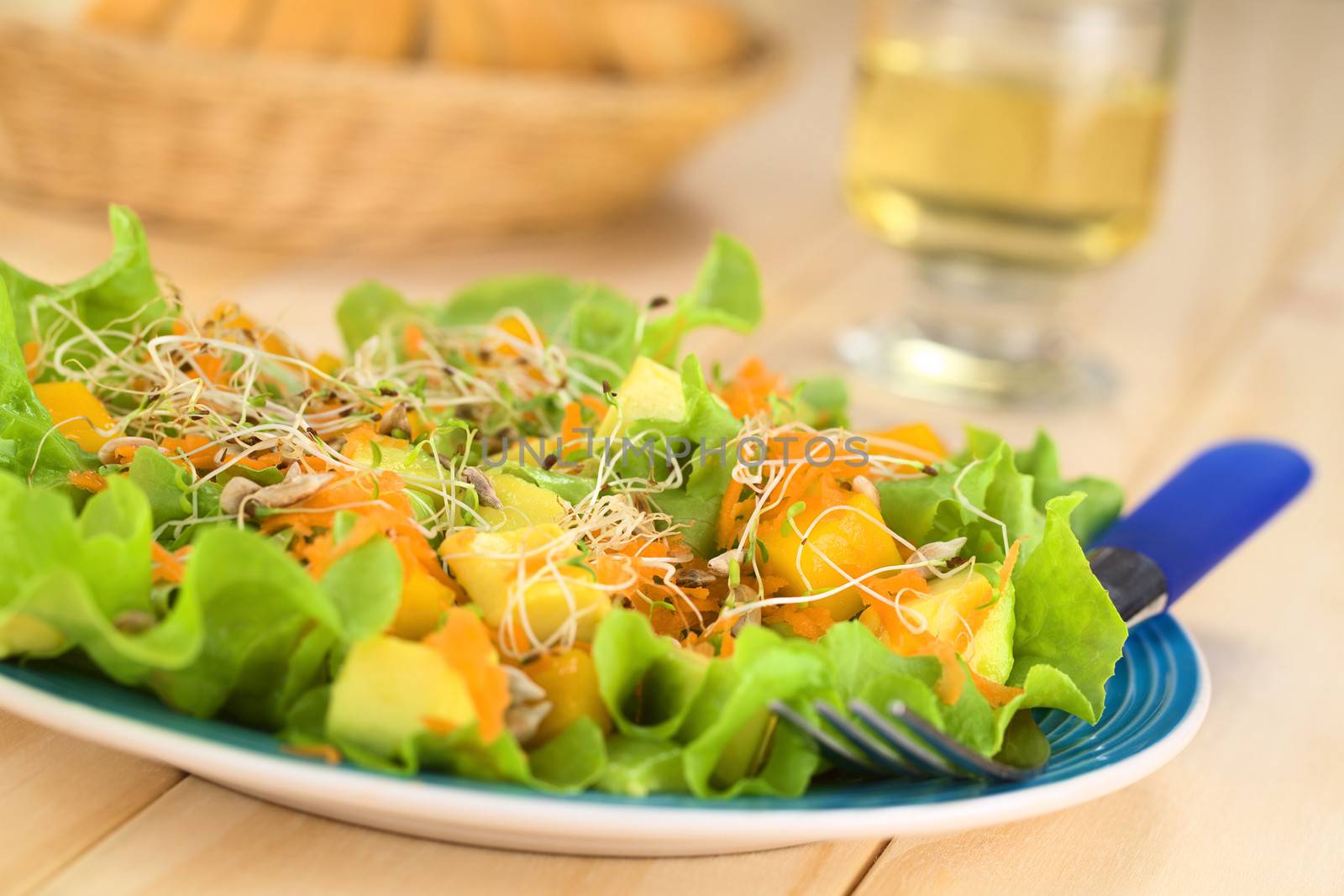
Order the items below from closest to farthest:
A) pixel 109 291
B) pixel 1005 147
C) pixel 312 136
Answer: pixel 109 291 → pixel 1005 147 → pixel 312 136

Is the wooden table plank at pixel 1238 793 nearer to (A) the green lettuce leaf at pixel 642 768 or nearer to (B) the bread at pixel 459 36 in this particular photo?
(A) the green lettuce leaf at pixel 642 768

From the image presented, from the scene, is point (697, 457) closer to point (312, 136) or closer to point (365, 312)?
point (365, 312)

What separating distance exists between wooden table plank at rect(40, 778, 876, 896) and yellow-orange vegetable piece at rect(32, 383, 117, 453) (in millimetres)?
249

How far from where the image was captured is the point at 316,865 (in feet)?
2.63

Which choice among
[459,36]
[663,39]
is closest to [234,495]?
[459,36]

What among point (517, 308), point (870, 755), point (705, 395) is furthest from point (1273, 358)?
point (870, 755)

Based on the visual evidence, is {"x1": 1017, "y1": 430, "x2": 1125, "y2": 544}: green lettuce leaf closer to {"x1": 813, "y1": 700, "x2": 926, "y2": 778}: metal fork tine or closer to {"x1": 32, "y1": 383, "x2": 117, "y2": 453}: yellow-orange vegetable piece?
{"x1": 813, "y1": 700, "x2": 926, "y2": 778}: metal fork tine

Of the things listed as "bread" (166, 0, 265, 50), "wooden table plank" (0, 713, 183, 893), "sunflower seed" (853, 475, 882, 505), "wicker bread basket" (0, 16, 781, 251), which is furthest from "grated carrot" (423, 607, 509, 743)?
"bread" (166, 0, 265, 50)

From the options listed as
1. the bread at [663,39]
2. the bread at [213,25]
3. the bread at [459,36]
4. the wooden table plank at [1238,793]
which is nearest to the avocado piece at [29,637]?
the wooden table plank at [1238,793]

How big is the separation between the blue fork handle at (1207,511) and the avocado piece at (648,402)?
0.32m

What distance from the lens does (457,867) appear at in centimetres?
82

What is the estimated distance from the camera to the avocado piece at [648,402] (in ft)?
3.47

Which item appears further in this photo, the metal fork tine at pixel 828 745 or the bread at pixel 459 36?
→ the bread at pixel 459 36

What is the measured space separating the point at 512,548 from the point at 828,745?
0.21 m
